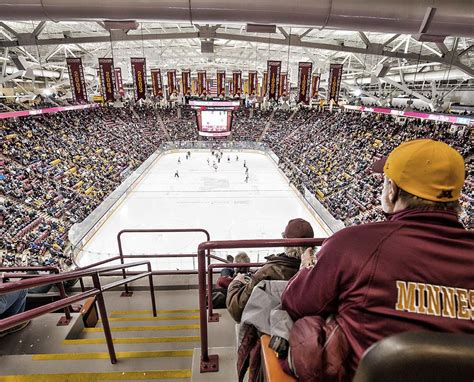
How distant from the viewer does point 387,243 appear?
1027 mm

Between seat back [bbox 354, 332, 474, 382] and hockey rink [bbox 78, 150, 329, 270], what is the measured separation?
357 inches

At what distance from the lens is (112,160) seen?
24484 millimetres

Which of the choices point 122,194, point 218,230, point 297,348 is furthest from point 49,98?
point 297,348

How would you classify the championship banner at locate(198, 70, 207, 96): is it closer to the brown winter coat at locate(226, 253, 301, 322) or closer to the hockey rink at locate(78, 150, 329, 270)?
the hockey rink at locate(78, 150, 329, 270)

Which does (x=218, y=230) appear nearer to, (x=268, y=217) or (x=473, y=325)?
(x=268, y=217)

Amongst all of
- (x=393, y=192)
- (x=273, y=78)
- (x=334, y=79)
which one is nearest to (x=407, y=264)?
(x=393, y=192)

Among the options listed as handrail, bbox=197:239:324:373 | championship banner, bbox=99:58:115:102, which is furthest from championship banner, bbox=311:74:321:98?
handrail, bbox=197:239:324:373

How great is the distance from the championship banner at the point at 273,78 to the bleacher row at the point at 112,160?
540 cm

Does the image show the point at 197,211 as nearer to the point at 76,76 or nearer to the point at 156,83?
the point at 156,83

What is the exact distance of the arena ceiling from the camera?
11117 mm

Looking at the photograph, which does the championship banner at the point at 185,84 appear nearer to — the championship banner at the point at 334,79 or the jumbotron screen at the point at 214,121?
the championship banner at the point at 334,79

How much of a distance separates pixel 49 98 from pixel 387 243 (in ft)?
109

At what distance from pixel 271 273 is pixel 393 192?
1080 millimetres

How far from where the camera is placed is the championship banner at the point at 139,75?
1159 cm
